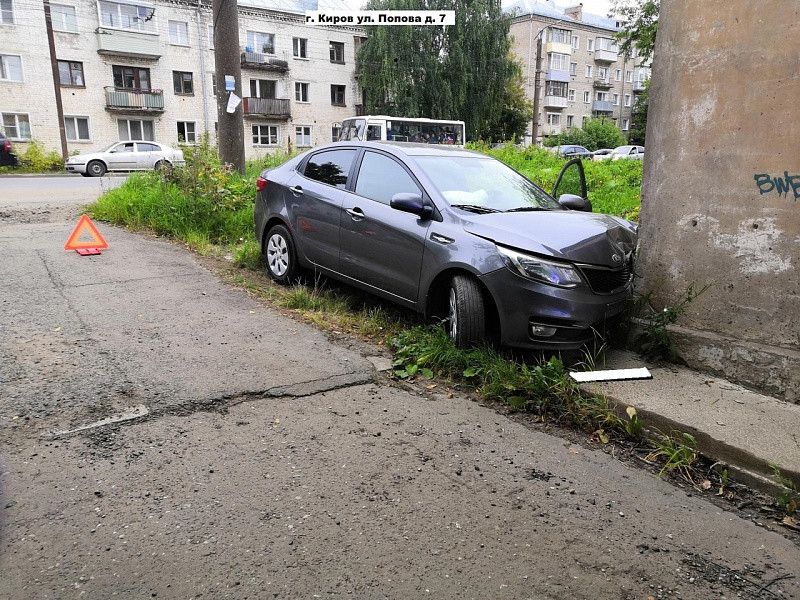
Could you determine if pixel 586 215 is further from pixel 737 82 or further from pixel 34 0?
pixel 34 0

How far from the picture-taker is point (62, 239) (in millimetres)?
8625

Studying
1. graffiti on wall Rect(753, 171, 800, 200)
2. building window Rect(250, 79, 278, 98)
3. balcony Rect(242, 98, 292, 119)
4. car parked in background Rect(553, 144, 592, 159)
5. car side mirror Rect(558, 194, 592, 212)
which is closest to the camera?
graffiti on wall Rect(753, 171, 800, 200)

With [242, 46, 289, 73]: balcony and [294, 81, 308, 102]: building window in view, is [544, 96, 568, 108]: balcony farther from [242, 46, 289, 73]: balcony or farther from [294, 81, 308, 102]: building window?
[242, 46, 289, 73]: balcony

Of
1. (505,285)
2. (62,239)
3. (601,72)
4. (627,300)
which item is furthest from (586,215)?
(601,72)

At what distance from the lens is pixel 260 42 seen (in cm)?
4481

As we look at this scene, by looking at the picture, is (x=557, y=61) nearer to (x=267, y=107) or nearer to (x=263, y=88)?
(x=263, y=88)

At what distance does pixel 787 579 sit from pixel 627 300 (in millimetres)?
2669

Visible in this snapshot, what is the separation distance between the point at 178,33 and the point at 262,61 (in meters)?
5.83

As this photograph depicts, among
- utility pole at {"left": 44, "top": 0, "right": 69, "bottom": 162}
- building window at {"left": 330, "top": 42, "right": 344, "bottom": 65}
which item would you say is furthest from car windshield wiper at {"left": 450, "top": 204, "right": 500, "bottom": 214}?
building window at {"left": 330, "top": 42, "right": 344, "bottom": 65}

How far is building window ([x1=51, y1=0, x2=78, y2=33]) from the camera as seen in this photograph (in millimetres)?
36594

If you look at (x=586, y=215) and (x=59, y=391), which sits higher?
(x=586, y=215)

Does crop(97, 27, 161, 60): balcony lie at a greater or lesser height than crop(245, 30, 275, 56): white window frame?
lesser

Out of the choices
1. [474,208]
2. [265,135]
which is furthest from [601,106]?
[474,208]

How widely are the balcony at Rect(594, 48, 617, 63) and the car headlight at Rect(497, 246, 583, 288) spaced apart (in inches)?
2703
